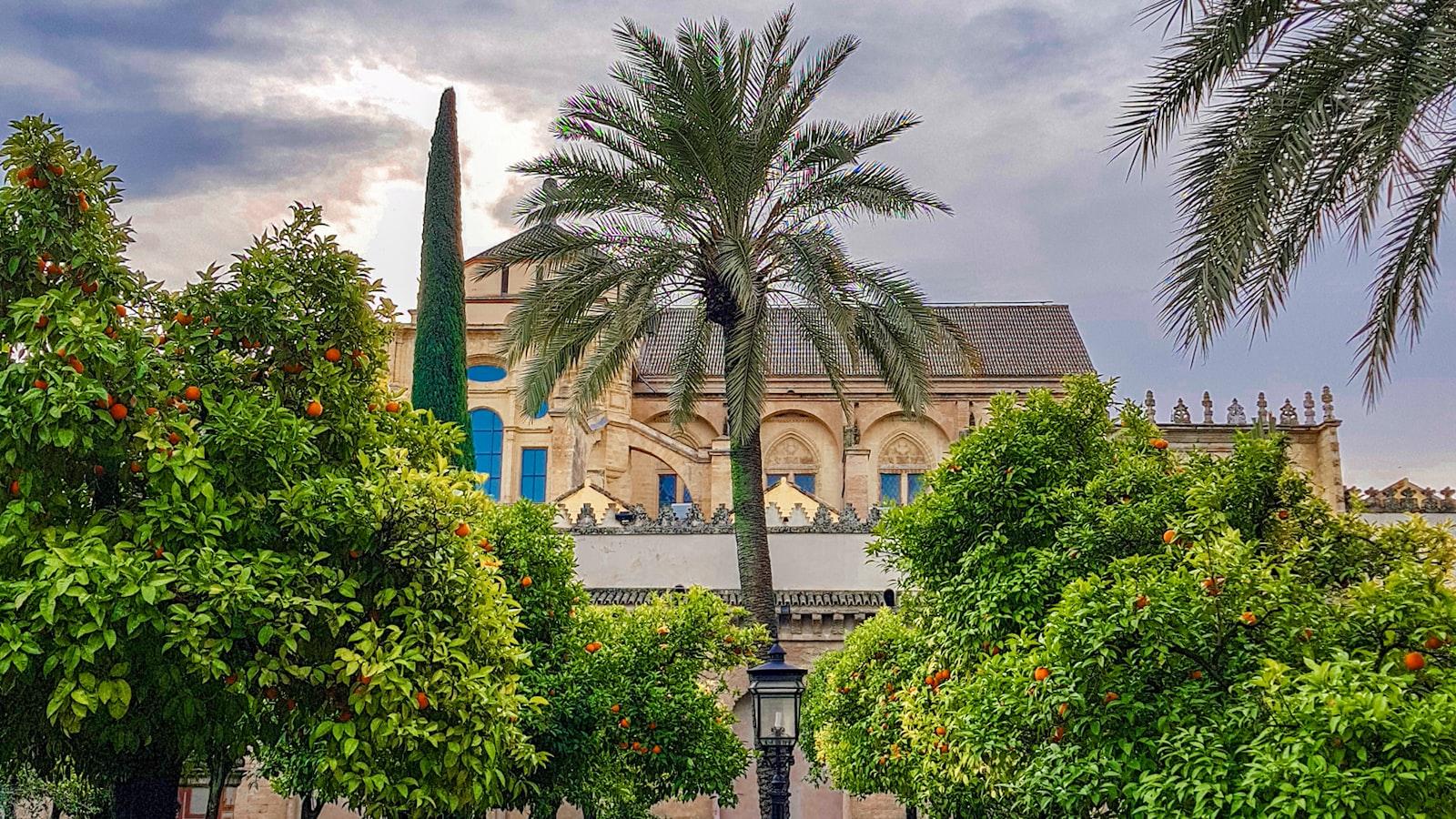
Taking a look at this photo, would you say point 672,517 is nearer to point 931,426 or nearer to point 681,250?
point 681,250

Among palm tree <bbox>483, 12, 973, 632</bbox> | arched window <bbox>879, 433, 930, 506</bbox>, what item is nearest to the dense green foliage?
palm tree <bbox>483, 12, 973, 632</bbox>

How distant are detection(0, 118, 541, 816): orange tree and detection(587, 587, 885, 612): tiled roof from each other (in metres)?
15.4

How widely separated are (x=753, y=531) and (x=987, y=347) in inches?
900

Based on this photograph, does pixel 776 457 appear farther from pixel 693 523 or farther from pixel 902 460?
pixel 693 523

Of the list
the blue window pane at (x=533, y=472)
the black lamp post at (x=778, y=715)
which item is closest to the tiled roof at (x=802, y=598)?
the blue window pane at (x=533, y=472)

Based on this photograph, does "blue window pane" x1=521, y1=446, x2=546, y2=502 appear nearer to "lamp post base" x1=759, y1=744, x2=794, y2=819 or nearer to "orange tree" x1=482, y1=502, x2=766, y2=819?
"orange tree" x1=482, y1=502, x2=766, y2=819

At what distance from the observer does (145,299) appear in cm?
872

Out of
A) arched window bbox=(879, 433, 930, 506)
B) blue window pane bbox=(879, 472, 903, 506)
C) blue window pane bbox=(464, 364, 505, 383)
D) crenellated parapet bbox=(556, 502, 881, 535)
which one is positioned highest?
blue window pane bbox=(464, 364, 505, 383)

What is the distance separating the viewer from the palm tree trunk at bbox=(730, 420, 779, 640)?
59.4 feet

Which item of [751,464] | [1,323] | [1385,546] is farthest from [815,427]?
[1,323]

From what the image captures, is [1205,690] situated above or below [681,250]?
below

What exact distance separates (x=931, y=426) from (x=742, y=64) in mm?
21340

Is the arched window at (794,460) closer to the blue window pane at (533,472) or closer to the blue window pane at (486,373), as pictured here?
the blue window pane at (533,472)

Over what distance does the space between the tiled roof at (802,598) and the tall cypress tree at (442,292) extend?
11.7ft
